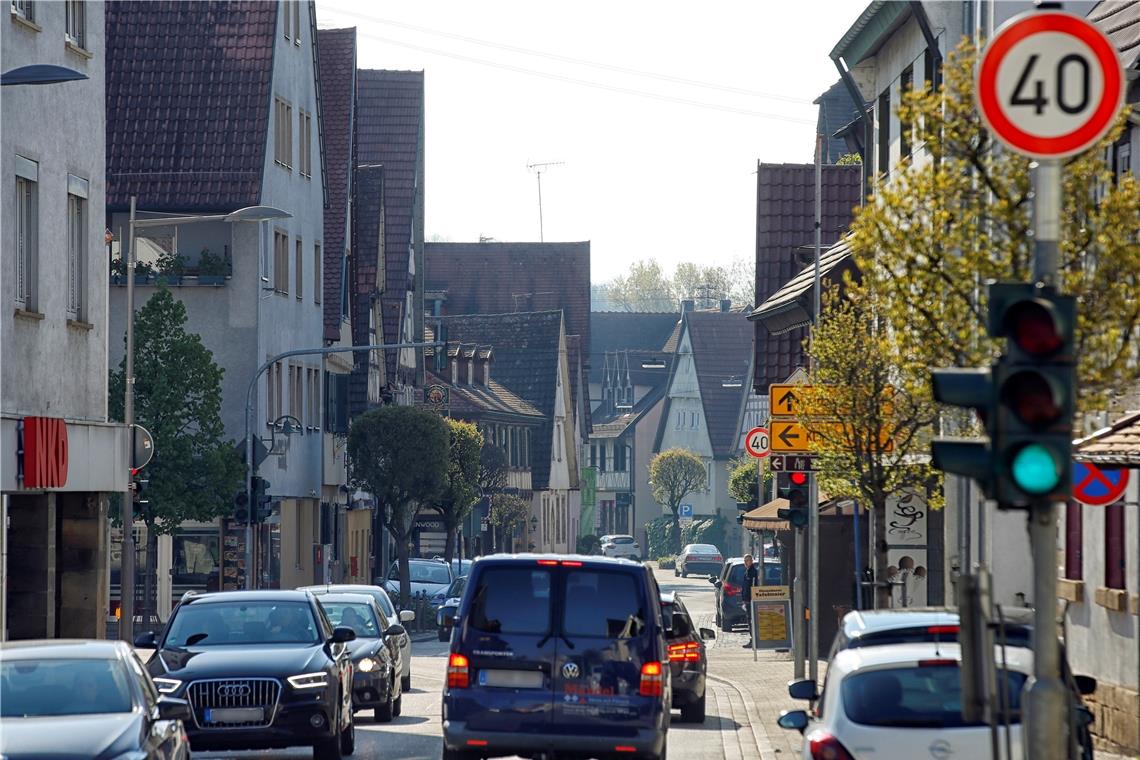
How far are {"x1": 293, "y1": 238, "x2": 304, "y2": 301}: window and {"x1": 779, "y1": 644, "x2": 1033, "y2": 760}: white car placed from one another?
141 ft

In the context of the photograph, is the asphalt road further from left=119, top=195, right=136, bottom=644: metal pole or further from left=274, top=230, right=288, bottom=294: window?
left=274, top=230, right=288, bottom=294: window

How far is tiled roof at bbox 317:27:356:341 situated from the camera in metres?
58.2

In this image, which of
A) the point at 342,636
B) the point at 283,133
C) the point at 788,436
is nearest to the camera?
the point at 342,636

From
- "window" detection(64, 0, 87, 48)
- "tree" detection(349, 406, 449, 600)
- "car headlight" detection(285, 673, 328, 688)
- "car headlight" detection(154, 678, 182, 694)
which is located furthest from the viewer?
"tree" detection(349, 406, 449, 600)

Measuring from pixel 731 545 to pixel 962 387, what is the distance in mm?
102231

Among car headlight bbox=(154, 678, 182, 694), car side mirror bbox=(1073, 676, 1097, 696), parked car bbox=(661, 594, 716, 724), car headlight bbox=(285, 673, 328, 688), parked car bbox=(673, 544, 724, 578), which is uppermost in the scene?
car side mirror bbox=(1073, 676, 1097, 696)

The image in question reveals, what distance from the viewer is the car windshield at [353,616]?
25250mm

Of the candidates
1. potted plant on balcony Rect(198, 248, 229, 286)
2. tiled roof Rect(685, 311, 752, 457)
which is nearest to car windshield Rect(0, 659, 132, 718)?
potted plant on balcony Rect(198, 248, 229, 286)

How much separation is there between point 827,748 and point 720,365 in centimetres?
10251

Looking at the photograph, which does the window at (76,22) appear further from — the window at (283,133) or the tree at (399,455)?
the tree at (399,455)

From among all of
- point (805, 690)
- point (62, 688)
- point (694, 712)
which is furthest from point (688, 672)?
point (62, 688)

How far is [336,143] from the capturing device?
61.1 m

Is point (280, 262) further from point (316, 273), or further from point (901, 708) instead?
point (901, 708)

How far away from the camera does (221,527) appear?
4725cm
